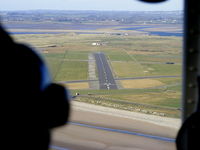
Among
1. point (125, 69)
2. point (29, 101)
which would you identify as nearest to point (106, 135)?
point (29, 101)

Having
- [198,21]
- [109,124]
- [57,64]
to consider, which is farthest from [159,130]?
[57,64]

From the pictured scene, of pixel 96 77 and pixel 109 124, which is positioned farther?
pixel 96 77

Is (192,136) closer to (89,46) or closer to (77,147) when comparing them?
(77,147)

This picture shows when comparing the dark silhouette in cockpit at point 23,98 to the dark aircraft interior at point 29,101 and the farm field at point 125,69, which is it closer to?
the dark aircraft interior at point 29,101

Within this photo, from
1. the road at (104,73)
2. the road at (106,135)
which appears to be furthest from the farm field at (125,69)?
the road at (106,135)

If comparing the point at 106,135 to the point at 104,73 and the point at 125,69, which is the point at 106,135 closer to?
the point at 104,73

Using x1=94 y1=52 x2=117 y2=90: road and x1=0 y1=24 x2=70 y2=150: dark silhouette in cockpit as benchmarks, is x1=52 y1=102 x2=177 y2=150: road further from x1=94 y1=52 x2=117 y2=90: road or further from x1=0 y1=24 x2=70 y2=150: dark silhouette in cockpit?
x1=94 y1=52 x2=117 y2=90: road

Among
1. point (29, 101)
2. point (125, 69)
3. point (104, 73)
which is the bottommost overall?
point (125, 69)
